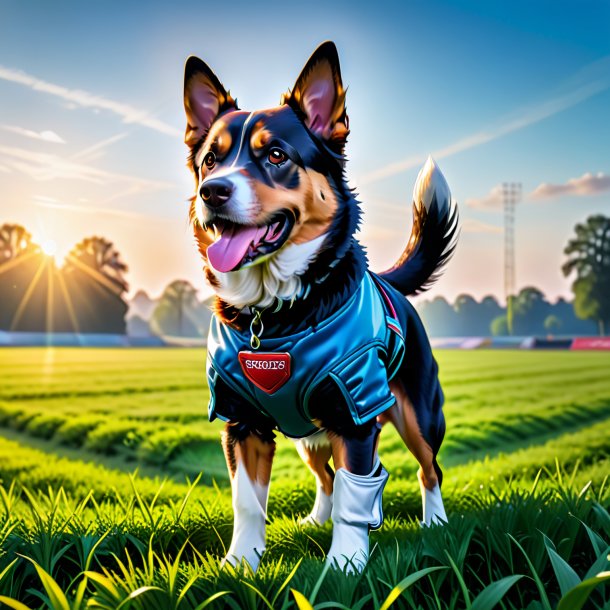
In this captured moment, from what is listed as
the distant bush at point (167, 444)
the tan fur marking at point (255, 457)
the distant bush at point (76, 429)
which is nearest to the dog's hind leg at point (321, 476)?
the tan fur marking at point (255, 457)

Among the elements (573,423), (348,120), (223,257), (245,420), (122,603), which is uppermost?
(348,120)

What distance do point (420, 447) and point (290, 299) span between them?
1.16 m

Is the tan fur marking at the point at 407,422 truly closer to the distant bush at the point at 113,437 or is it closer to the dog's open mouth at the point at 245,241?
the dog's open mouth at the point at 245,241

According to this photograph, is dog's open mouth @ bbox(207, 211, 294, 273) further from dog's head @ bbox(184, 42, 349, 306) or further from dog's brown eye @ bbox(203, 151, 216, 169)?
dog's brown eye @ bbox(203, 151, 216, 169)

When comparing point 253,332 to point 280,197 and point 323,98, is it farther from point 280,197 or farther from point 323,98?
point 323,98

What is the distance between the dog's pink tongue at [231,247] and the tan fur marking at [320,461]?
1434mm

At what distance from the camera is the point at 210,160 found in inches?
110

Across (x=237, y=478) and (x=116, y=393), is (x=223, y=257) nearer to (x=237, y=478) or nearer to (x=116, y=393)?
(x=237, y=478)

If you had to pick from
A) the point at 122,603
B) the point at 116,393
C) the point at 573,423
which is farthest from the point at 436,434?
the point at 116,393

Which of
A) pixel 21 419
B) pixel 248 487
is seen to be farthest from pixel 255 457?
pixel 21 419

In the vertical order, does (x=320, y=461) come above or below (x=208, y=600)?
above

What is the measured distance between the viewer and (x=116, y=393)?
9469 mm

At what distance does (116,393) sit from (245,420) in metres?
6.92

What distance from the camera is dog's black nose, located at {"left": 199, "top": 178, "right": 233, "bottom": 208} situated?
2494 mm
